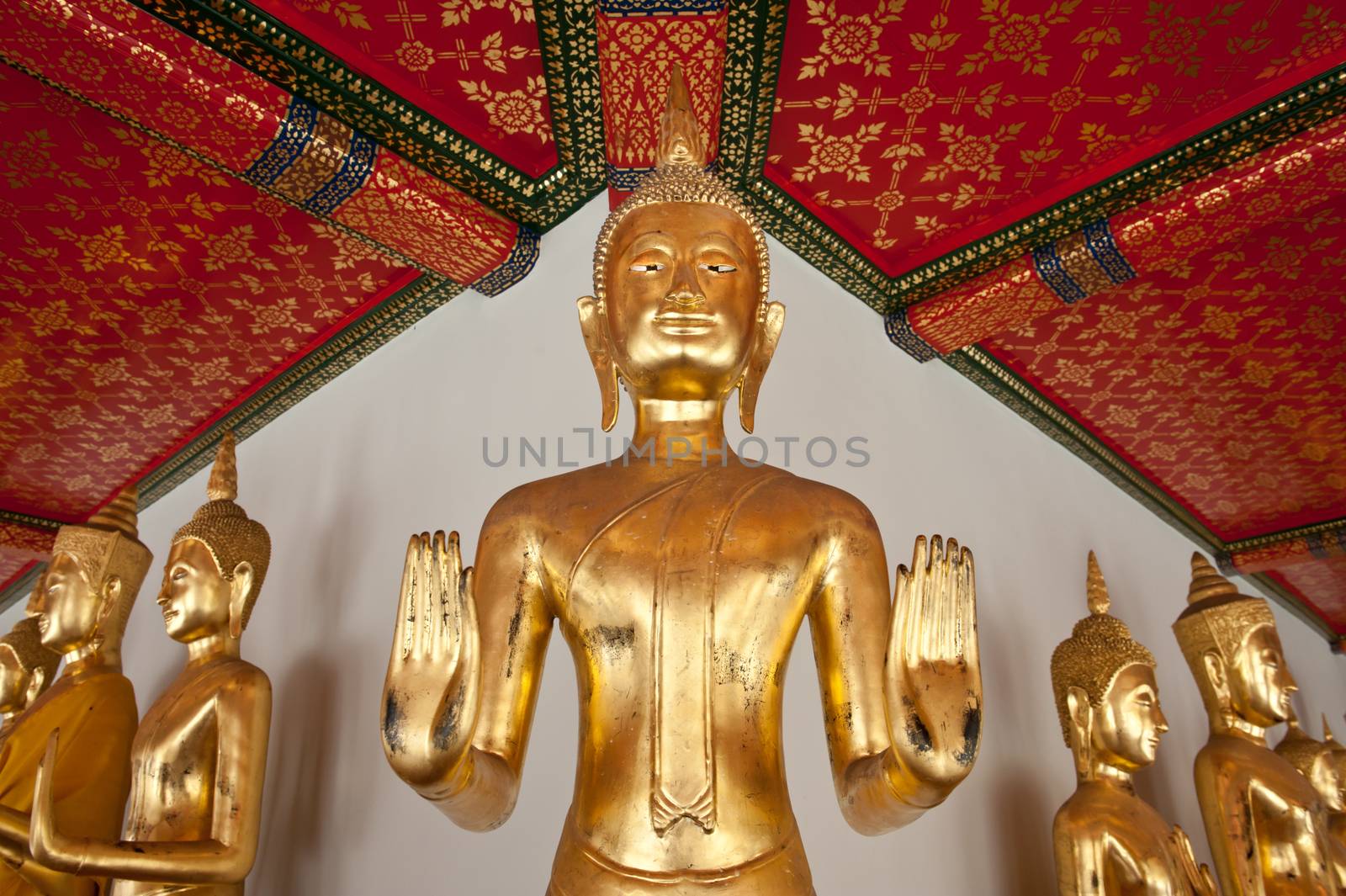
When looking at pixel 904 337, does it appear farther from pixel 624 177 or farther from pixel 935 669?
pixel 935 669

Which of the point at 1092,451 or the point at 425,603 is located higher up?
the point at 1092,451

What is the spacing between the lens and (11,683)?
344 cm

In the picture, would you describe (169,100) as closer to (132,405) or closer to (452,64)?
(452,64)

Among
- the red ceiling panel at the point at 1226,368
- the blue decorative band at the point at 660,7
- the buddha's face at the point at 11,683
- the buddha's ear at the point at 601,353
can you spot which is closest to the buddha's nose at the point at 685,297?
the buddha's ear at the point at 601,353

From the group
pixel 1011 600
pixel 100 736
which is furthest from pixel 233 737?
pixel 1011 600

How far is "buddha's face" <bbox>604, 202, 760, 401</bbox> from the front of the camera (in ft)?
4.82

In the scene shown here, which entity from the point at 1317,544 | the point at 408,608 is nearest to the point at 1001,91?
the point at 408,608

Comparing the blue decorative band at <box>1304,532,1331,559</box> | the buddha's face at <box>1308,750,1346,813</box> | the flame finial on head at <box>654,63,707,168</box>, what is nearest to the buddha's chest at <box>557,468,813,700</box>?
the flame finial on head at <box>654,63,707,168</box>

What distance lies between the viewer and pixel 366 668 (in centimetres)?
246

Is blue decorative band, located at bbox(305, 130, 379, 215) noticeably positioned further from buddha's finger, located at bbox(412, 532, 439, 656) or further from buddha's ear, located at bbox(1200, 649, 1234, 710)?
buddha's ear, located at bbox(1200, 649, 1234, 710)

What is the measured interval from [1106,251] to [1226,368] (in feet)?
4.00

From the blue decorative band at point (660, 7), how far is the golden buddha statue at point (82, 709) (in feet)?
6.54

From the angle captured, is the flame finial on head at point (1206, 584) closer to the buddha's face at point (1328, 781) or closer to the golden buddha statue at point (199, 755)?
the buddha's face at point (1328, 781)

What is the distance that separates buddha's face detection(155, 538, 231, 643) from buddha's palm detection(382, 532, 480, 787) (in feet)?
4.68
